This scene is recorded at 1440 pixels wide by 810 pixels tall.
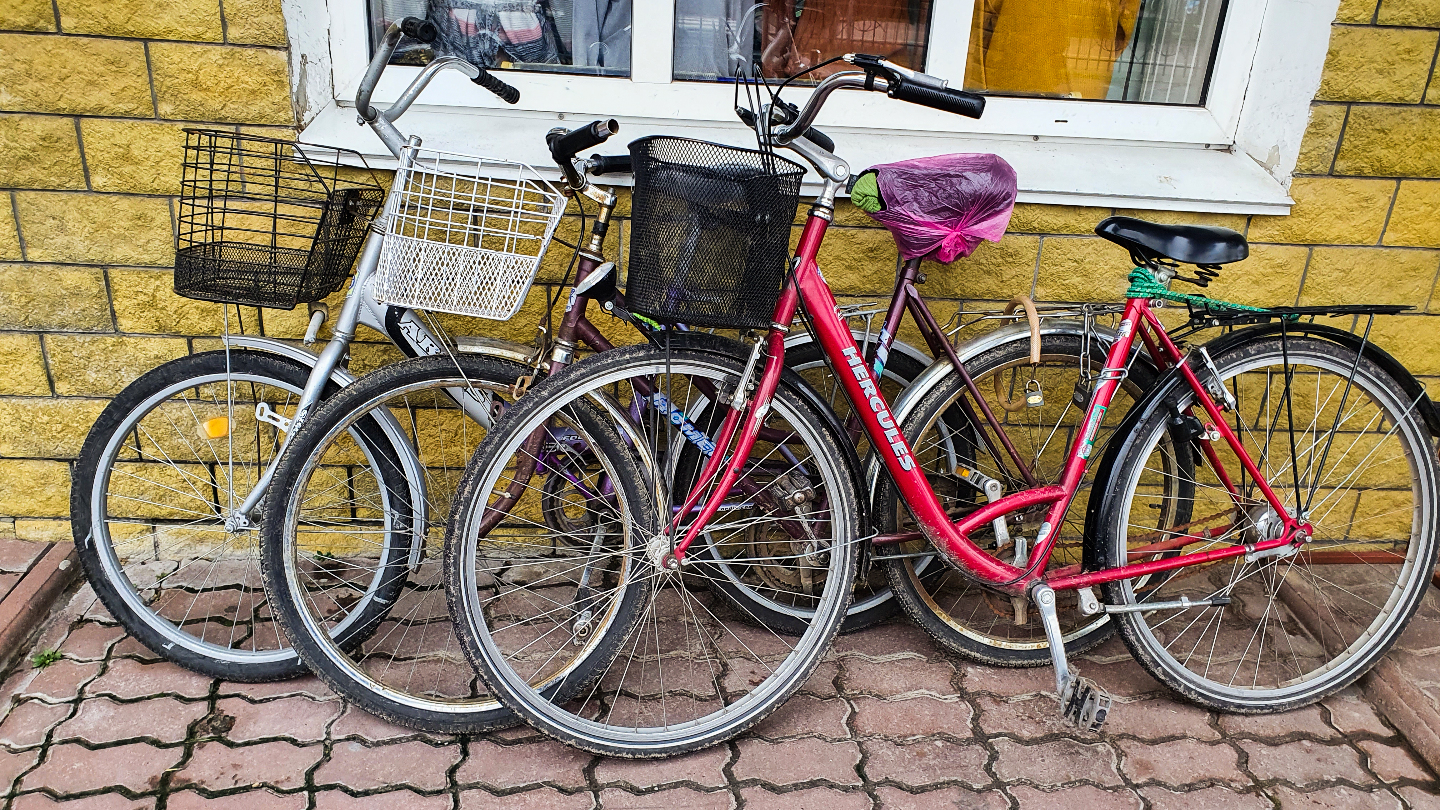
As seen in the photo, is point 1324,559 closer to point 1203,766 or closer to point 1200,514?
point 1200,514

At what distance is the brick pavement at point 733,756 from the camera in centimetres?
236

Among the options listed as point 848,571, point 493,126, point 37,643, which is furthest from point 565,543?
point 37,643

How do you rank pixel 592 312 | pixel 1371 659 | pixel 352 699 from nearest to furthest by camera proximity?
pixel 352 699 → pixel 1371 659 → pixel 592 312

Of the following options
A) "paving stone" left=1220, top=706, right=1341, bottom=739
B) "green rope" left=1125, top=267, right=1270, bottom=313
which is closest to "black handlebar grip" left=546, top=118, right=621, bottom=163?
"green rope" left=1125, top=267, right=1270, bottom=313

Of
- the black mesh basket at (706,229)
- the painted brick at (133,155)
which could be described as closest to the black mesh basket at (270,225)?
the painted brick at (133,155)

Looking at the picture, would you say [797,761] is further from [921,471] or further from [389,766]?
[389,766]

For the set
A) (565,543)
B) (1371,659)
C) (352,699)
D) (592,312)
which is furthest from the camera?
(565,543)

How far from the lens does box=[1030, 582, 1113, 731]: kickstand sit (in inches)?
94.0

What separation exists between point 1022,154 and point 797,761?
2.05m

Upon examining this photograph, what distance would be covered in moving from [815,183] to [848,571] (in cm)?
124

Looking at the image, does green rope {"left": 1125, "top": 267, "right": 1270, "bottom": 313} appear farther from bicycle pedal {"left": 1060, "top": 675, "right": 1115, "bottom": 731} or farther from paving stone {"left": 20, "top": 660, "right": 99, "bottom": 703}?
paving stone {"left": 20, "top": 660, "right": 99, "bottom": 703}

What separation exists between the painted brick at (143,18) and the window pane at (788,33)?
1422 mm

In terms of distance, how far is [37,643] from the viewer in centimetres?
282

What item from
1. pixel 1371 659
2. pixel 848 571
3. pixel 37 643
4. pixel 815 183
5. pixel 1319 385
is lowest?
pixel 37 643
